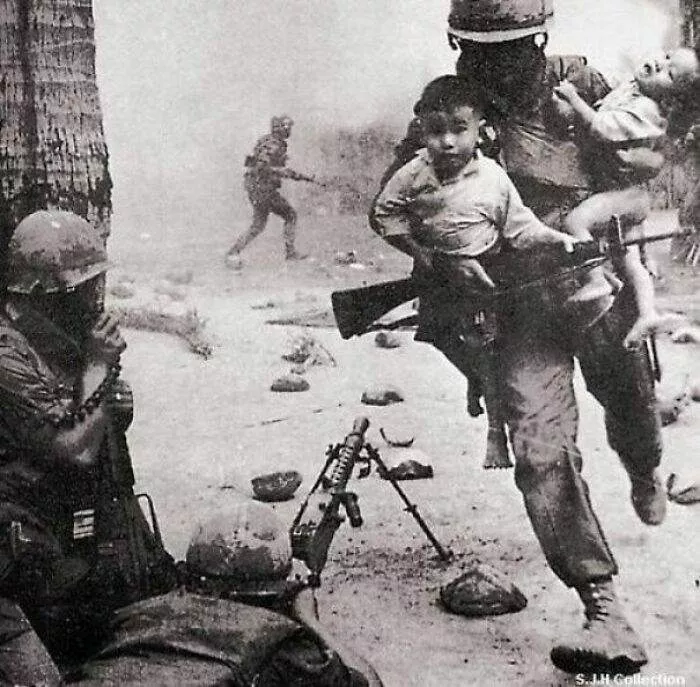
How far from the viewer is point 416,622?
3598 mm

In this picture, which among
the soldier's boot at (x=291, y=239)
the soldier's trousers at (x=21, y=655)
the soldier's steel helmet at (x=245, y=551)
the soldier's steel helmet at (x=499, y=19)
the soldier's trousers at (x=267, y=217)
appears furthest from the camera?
the soldier's boot at (x=291, y=239)

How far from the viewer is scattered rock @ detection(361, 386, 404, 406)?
3.81m

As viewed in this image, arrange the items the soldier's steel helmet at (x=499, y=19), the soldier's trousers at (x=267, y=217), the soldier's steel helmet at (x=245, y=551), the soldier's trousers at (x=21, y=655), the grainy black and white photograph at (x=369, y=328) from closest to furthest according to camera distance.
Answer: the soldier's trousers at (x=21, y=655) → the soldier's steel helmet at (x=245, y=551) → the grainy black and white photograph at (x=369, y=328) → the soldier's steel helmet at (x=499, y=19) → the soldier's trousers at (x=267, y=217)

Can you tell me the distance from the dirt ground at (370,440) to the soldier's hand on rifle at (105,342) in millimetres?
194

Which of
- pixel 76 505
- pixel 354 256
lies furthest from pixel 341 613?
pixel 354 256

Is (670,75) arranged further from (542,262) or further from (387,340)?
(387,340)

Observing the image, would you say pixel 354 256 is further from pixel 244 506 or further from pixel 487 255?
pixel 244 506

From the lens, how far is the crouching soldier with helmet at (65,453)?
11.4ft

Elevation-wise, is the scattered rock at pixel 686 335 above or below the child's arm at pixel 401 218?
below

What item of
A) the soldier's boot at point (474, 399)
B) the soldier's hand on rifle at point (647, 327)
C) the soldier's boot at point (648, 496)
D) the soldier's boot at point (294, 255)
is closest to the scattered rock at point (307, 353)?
the soldier's boot at point (294, 255)

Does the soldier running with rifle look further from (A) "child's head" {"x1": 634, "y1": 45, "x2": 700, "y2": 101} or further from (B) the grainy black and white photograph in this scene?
(A) "child's head" {"x1": 634, "y1": 45, "x2": 700, "y2": 101}

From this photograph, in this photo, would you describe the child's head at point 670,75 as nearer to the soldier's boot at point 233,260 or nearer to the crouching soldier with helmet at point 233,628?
the soldier's boot at point 233,260

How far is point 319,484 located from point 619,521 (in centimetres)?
111

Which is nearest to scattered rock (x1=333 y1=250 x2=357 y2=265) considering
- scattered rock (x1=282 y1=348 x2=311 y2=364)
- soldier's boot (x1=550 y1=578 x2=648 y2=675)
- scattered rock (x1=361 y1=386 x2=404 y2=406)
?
scattered rock (x1=282 y1=348 x2=311 y2=364)
